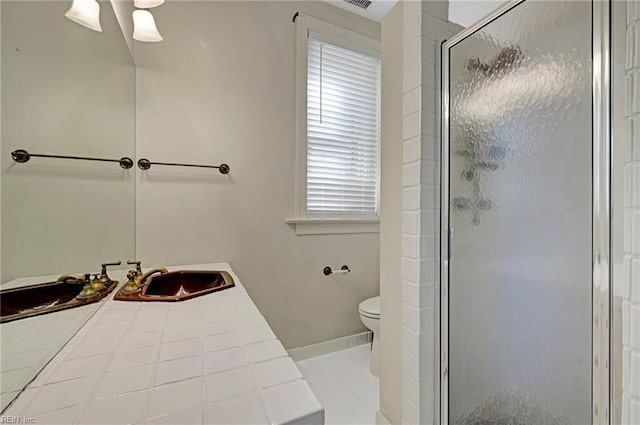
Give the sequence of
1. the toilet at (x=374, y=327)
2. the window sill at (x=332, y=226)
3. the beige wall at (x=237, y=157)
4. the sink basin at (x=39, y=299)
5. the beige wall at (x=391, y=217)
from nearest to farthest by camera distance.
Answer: the sink basin at (x=39, y=299)
the beige wall at (x=391, y=217)
the beige wall at (x=237, y=157)
the toilet at (x=374, y=327)
the window sill at (x=332, y=226)

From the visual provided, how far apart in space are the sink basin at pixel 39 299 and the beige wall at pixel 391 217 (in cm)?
117

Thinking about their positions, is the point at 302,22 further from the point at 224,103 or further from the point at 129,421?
the point at 129,421

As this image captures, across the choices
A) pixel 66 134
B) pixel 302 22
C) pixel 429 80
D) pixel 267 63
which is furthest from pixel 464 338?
pixel 302 22

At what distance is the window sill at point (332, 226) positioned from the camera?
199 centimetres

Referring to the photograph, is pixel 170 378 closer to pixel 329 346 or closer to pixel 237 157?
pixel 237 157

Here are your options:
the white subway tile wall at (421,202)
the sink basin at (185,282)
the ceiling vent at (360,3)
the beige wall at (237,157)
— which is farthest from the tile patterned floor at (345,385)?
the ceiling vent at (360,3)

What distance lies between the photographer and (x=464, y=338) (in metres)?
1.07

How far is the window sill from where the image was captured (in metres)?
1.99

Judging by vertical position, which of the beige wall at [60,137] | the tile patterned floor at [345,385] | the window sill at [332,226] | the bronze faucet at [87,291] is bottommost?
the tile patterned floor at [345,385]

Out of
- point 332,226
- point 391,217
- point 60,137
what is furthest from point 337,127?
point 60,137

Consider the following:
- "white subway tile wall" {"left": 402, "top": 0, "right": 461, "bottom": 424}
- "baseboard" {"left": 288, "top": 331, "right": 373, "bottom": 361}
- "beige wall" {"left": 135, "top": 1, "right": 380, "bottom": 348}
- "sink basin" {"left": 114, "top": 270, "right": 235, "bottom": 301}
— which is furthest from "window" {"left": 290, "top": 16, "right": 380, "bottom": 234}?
"white subway tile wall" {"left": 402, "top": 0, "right": 461, "bottom": 424}

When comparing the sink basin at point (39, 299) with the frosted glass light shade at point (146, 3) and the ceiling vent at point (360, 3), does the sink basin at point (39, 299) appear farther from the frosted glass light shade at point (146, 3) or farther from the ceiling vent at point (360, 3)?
the ceiling vent at point (360, 3)

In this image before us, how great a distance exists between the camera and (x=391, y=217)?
127cm

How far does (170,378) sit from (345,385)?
148 centimetres
